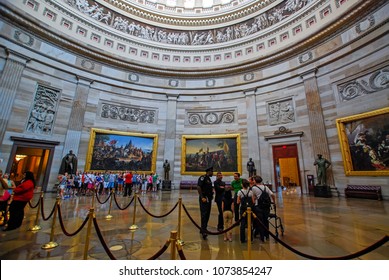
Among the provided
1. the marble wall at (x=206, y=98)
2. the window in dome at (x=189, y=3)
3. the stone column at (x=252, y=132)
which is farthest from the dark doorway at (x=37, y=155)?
the window in dome at (x=189, y=3)

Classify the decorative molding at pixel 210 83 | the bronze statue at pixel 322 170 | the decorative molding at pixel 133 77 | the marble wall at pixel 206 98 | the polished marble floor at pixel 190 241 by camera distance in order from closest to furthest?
1. the polished marble floor at pixel 190 241
2. the bronze statue at pixel 322 170
3. the marble wall at pixel 206 98
4. the decorative molding at pixel 133 77
5. the decorative molding at pixel 210 83

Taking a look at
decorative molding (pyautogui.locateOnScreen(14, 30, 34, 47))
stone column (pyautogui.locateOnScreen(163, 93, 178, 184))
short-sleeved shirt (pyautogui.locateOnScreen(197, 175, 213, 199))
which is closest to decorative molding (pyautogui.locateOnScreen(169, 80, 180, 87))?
stone column (pyautogui.locateOnScreen(163, 93, 178, 184))

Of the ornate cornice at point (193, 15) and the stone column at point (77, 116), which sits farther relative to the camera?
the ornate cornice at point (193, 15)

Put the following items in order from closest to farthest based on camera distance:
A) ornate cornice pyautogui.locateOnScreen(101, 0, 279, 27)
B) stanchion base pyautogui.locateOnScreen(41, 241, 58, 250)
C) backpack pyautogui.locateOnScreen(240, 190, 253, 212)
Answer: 1. stanchion base pyautogui.locateOnScreen(41, 241, 58, 250)
2. backpack pyautogui.locateOnScreen(240, 190, 253, 212)
3. ornate cornice pyautogui.locateOnScreen(101, 0, 279, 27)

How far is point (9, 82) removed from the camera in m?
10.9

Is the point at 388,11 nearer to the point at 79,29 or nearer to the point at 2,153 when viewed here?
the point at 79,29

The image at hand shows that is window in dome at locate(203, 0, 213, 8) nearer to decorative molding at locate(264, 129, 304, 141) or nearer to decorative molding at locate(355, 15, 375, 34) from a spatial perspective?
decorative molding at locate(355, 15, 375, 34)

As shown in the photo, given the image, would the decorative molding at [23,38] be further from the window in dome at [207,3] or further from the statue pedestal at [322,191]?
the statue pedestal at [322,191]

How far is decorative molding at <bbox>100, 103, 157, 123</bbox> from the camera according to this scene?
14.8 m

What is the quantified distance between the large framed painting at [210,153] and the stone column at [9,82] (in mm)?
11440

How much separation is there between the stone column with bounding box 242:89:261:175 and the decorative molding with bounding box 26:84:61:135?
14355 mm

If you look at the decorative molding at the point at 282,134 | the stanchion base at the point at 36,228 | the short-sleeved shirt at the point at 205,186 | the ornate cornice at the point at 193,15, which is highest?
the ornate cornice at the point at 193,15

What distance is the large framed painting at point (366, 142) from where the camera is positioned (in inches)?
351

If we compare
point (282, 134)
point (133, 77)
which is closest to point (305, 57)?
point (282, 134)
